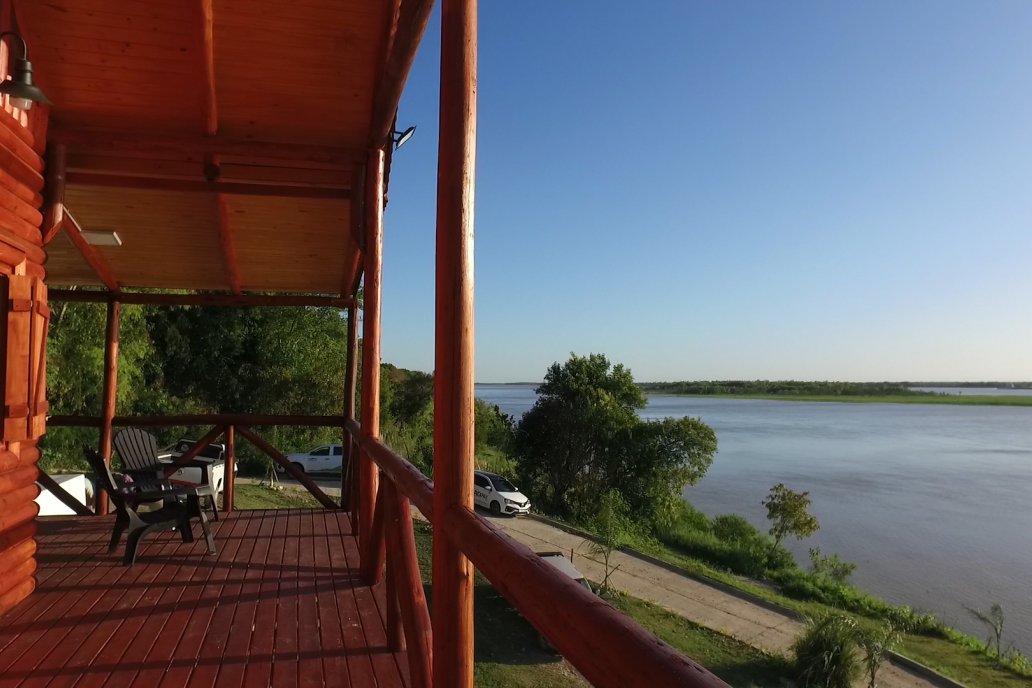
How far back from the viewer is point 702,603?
496 inches

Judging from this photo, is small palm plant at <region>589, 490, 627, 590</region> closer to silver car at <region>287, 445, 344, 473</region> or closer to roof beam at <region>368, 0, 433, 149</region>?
silver car at <region>287, 445, 344, 473</region>

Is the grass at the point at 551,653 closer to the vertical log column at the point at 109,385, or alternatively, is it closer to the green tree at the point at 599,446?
the vertical log column at the point at 109,385

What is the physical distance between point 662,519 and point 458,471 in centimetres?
2204

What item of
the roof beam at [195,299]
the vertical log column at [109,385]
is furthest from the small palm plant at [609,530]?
the vertical log column at [109,385]

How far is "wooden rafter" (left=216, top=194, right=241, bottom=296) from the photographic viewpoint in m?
4.99

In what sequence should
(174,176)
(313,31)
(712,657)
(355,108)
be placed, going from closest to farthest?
1. (313,31)
2. (355,108)
3. (174,176)
4. (712,657)

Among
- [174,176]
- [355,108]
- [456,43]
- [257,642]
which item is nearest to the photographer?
[456,43]

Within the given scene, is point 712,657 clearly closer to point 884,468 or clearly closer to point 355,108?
point 355,108

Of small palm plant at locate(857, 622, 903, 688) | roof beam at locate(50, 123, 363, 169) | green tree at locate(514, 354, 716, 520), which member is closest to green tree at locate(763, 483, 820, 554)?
green tree at locate(514, 354, 716, 520)

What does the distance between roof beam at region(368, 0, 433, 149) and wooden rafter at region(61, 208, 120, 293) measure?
2.33 meters

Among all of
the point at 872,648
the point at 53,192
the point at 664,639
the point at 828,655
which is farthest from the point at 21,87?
the point at 872,648

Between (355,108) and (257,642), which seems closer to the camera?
(257,642)

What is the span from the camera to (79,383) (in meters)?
15.6

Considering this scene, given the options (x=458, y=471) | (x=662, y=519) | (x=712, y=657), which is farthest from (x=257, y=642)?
(x=662, y=519)
